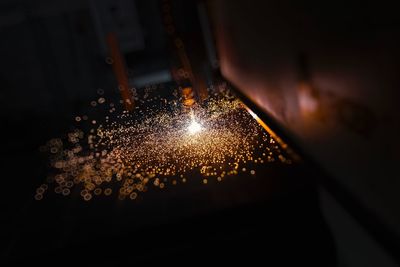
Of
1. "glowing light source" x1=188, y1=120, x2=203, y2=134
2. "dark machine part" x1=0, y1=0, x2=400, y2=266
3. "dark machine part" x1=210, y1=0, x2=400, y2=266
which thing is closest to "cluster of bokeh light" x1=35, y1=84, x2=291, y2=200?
"glowing light source" x1=188, y1=120, x2=203, y2=134

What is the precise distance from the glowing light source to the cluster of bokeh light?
0.01 m

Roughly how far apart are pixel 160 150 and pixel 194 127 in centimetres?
51

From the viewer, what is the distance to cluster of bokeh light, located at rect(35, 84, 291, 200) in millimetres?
2088

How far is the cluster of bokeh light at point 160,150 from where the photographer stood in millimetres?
2088

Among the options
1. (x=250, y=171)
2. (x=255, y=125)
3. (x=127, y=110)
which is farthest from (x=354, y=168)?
(x=127, y=110)

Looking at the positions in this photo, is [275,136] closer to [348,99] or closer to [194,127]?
[194,127]

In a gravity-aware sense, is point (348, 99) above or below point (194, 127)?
above

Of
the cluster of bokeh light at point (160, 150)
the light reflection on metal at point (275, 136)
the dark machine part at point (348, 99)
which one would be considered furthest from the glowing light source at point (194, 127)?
the dark machine part at point (348, 99)

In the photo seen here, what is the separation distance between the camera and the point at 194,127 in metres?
2.91

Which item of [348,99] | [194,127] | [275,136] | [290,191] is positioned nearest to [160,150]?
[194,127]

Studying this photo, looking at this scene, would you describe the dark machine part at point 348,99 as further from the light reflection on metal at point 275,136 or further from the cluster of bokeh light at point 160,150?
the cluster of bokeh light at point 160,150

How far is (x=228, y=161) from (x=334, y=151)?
0.81 metres

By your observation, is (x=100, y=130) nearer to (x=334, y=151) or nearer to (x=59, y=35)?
(x=334, y=151)

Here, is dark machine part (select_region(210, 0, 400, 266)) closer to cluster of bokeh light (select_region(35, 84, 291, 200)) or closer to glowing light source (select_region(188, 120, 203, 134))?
cluster of bokeh light (select_region(35, 84, 291, 200))
